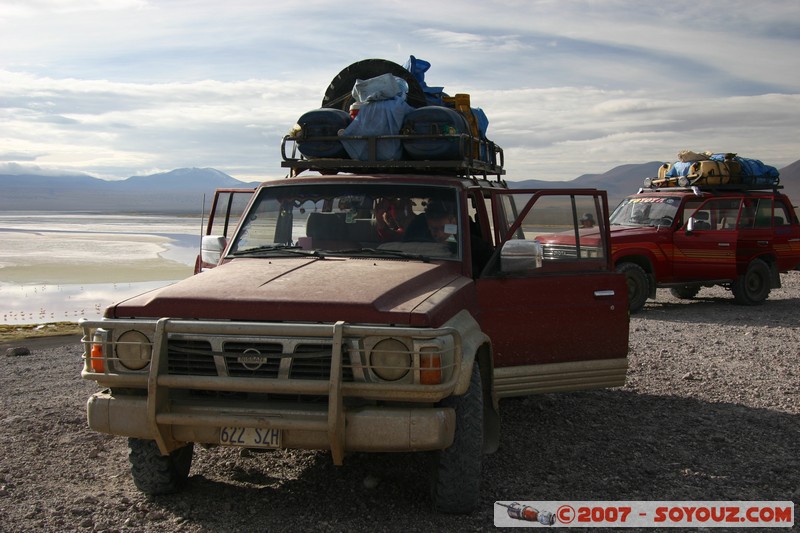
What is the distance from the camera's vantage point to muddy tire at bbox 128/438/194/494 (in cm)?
509

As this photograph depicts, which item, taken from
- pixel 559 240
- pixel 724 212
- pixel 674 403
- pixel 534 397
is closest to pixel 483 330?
pixel 559 240

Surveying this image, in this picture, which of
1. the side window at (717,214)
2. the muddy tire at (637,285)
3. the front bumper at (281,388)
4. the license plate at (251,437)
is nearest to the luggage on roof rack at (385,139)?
the front bumper at (281,388)

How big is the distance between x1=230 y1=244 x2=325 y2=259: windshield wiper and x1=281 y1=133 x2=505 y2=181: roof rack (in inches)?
42.5

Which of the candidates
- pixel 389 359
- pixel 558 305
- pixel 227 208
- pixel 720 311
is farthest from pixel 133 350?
pixel 720 311

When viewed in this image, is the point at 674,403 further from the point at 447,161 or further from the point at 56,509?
the point at 56,509

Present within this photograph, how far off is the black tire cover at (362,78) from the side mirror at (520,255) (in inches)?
110

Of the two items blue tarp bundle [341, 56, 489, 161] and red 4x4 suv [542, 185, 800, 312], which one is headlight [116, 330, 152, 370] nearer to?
blue tarp bundle [341, 56, 489, 161]

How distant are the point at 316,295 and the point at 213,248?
1801mm

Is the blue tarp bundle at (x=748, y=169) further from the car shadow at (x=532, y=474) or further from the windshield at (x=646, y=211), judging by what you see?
the car shadow at (x=532, y=474)

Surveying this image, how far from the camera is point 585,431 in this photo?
689cm

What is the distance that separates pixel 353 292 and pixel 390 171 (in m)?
2.33

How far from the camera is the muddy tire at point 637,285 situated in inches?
545

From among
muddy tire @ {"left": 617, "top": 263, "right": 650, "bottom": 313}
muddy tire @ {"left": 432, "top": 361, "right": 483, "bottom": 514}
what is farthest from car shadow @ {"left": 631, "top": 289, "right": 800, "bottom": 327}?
muddy tire @ {"left": 432, "top": 361, "right": 483, "bottom": 514}

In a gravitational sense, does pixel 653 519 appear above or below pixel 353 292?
below
